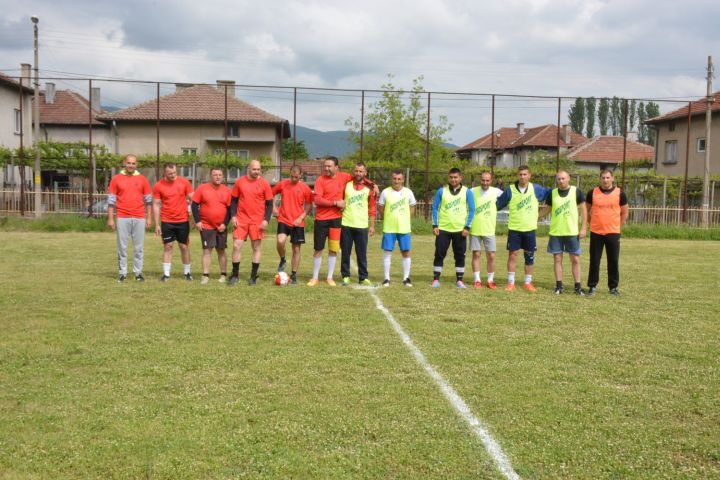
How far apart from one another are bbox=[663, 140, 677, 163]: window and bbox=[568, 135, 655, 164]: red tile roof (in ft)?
51.4

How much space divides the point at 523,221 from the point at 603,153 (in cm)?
5232

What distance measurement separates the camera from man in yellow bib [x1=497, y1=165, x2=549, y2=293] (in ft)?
35.1

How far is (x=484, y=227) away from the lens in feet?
35.5

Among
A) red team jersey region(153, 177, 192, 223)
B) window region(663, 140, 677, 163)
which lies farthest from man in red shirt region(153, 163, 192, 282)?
window region(663, 140, 677, 163)

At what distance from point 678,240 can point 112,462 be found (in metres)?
25.1

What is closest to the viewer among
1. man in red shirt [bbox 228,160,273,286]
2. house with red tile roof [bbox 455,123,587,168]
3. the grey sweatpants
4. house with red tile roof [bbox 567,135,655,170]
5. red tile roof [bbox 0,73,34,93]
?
man in red shirt [bbox 228,160,273,286]

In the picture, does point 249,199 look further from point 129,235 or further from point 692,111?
point 692,111

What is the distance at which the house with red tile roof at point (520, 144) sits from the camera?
215 ft

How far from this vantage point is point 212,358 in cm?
594

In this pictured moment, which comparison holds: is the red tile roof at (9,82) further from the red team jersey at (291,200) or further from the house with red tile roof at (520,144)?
the house with red tile roof at (520,144)

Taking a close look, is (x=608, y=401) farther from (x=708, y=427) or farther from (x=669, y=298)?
(x=669, y=298)

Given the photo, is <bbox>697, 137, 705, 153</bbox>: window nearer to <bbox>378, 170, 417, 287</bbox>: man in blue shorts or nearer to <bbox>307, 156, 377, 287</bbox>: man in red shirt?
<bbox>378, 170, 417, 287</bbox>: man in blue shorts

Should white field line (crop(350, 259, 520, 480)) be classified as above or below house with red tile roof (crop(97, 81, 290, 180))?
below

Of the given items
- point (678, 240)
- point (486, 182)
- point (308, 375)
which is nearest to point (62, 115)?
point (678, 240)
